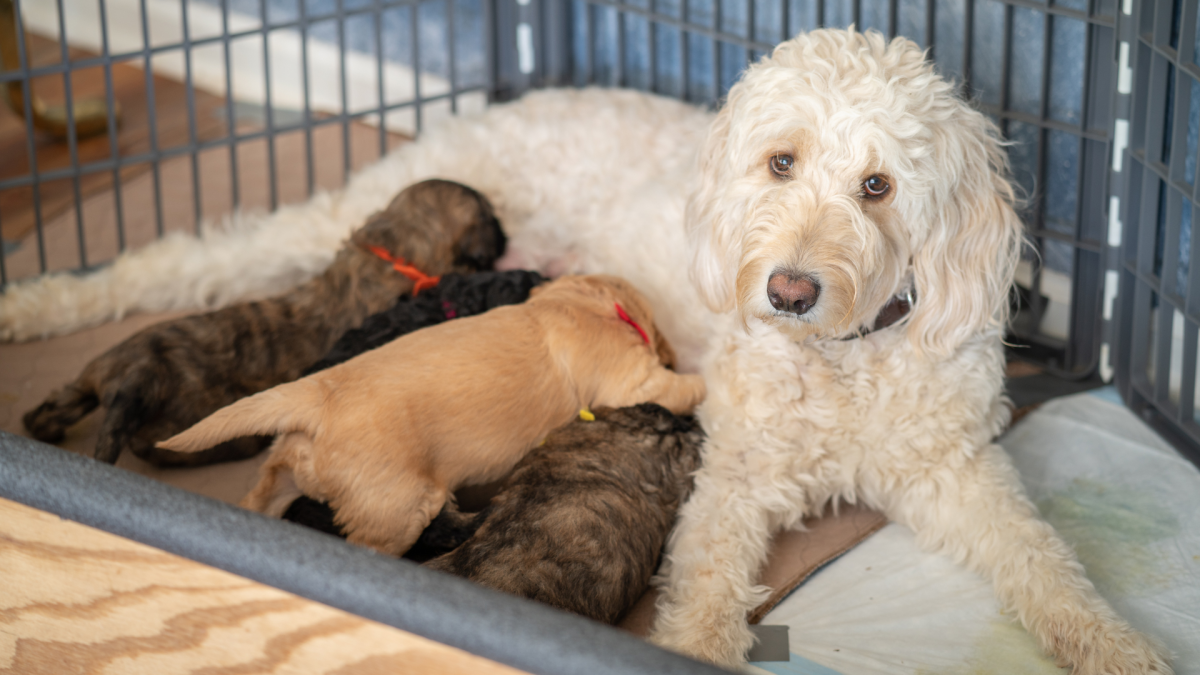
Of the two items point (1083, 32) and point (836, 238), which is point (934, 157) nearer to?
point (836, 238)

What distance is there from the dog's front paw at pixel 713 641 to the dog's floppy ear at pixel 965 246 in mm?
702

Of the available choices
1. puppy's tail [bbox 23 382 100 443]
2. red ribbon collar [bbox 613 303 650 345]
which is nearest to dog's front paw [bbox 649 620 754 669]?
red ribbon collar [bbox 613 303 650 345]

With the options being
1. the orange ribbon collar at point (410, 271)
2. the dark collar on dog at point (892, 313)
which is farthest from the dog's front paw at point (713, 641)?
the orange ribbon collar at point (410, 271)

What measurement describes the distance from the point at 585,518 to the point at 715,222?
691 mm

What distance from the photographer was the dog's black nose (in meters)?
1.77

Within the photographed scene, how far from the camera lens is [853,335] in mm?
2082

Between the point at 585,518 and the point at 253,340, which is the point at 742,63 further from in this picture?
the point at 585,518

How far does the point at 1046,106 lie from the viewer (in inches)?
102

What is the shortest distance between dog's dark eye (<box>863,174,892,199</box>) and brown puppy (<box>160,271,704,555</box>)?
702 mm

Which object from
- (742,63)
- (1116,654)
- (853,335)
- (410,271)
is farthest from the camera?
(742,63)

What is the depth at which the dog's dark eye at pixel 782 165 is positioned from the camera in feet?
6.34

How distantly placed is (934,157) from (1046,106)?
0.95 metres

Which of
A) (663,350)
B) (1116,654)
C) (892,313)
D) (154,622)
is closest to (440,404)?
(663,350)

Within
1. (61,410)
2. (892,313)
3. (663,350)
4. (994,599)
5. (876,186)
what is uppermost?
(876,186)
